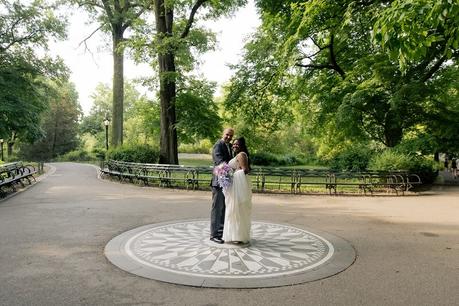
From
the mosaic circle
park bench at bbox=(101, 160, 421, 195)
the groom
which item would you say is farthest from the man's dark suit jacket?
park bench at bbox=(101, 160, 421, 195)

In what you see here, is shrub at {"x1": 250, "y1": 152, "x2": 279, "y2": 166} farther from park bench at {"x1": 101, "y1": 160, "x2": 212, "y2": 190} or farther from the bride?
the bride

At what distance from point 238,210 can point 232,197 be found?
0.82 ft

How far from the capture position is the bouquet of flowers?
686 cm

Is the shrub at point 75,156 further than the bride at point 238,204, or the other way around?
the shrub at point 75,156

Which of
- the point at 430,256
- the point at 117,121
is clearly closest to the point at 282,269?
the point at 430,256

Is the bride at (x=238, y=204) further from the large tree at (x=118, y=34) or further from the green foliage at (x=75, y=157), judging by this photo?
the green foliage at (x=75, y=157)

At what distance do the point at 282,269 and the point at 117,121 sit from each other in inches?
874

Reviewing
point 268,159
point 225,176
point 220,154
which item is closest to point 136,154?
point 220,154

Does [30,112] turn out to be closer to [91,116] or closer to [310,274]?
[310,274]

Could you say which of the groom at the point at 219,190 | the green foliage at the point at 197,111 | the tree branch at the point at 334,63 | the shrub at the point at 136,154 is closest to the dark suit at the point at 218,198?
the groom at the point at 219,190

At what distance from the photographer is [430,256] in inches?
250

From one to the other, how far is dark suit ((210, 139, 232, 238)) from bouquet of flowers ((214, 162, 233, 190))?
21 centimetres

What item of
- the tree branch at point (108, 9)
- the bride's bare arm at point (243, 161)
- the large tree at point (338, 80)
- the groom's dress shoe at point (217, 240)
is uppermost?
the tree branch at point (108, 9)

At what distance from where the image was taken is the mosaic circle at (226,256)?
529 cm
